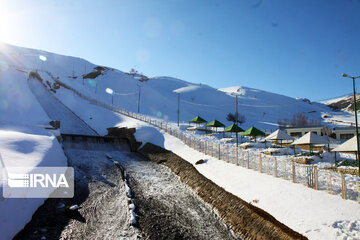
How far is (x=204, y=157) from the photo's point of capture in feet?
74.0

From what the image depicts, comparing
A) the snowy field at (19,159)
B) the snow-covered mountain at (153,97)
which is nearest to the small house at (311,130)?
the snow-covered mountain at (153,97)

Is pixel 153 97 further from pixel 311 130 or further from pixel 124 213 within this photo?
A: pixel 124 213

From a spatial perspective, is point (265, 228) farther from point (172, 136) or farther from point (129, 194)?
point (172, 136)

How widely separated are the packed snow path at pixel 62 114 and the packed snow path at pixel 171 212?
75.4 ft

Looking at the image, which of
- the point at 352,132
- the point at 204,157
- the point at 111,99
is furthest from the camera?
the point at 111,99

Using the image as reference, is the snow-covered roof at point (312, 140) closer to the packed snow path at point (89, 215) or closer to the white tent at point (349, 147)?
the white tent at point (349, 147)

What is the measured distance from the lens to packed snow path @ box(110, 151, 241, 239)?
10547mm

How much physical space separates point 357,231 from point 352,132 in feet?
174

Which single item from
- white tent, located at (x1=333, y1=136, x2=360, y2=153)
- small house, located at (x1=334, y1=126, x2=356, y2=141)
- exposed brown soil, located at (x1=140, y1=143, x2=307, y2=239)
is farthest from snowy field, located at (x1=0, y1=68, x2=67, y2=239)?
small house, located at (x1=334, y1=126, x2=356, y2=141)

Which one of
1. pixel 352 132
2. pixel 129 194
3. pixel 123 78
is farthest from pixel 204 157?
pixel 123 78

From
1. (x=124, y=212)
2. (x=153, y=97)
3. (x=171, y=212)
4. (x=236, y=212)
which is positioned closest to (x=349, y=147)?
(x=236, y=212)

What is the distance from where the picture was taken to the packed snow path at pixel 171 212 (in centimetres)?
1055

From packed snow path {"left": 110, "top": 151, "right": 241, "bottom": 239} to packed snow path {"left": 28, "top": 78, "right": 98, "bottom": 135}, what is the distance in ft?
75.4

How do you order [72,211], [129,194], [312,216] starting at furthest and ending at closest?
[129,194] < [72,211] < [312,216]
